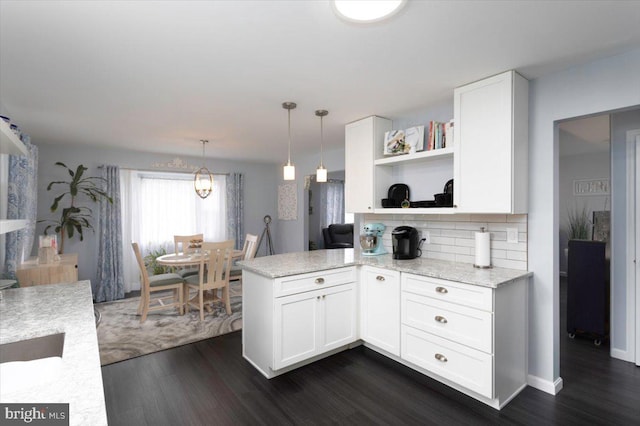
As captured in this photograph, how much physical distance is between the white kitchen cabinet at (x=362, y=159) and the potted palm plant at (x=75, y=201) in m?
3.64

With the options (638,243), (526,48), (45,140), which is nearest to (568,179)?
(638,243)

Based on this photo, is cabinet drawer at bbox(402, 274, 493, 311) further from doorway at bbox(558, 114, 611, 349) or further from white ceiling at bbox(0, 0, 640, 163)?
white ceiling at bbox(0, 0, 640, 163)

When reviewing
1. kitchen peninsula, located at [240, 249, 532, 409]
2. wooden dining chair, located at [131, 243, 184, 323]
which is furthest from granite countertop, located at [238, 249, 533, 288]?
wooden dining chair, located at [131, 243, 184, 323]

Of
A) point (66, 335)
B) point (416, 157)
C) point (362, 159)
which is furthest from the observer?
point (362, 159)

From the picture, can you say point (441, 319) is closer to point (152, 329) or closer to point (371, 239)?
point (371, 239)

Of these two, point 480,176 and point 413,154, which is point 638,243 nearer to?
point 480,176

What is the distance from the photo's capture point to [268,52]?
205 centimetres

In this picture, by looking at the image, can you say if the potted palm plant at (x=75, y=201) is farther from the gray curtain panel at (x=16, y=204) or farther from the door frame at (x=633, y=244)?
the door frame at (x=633, y=244)

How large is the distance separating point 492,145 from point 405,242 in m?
1.14

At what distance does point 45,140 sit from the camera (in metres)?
4.48

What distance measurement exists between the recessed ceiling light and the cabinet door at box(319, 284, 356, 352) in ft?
6.77

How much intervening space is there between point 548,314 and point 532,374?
Answer: 492 millimetres

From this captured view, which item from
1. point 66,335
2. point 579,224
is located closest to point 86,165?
point 66,335

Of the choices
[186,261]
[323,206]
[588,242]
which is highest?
[323,206]
